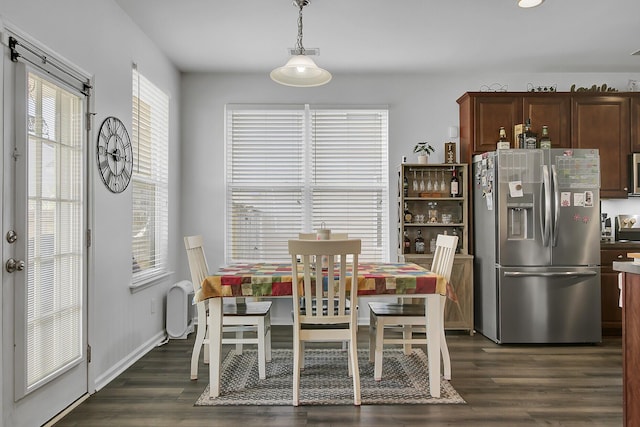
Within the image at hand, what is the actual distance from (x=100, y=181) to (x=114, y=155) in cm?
30

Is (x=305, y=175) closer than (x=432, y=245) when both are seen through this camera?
No

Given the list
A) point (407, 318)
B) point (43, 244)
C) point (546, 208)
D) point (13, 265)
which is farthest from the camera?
point (546, 208)

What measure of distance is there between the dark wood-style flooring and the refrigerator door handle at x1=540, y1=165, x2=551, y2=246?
1.04 metres

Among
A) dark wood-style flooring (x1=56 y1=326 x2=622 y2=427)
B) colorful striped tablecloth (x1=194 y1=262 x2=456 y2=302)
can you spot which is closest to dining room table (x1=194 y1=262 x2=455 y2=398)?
colorful striped tablecloth (x1=194 y1=262 x2=456 y2=302)

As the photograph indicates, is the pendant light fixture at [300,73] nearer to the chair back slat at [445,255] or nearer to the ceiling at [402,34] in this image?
the ceiling at [402,34]

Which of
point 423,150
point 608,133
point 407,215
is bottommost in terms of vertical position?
point 407,215

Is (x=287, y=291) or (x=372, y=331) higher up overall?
(x=287, y=291)

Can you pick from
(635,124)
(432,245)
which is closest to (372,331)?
(432,245)

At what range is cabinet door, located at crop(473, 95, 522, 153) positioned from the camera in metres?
4.95

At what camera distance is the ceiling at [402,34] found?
3.65 meters

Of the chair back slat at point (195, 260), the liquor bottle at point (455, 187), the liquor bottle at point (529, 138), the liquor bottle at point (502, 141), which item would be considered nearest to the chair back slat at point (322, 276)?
the chair back slat at point (195, 260)

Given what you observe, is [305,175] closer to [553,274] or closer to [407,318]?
[407,318]

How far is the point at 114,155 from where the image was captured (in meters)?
3.54

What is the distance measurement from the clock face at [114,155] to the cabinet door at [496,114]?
3.37 meters
